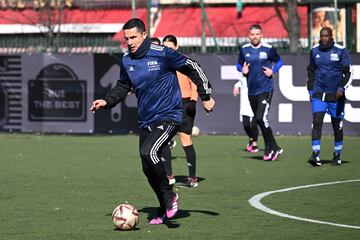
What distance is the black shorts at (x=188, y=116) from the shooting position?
49.3 ft

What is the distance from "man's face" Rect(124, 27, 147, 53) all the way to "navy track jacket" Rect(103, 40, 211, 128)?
147 millimetres

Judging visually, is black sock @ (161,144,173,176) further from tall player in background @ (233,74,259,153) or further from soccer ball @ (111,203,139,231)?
tall player in background @ (233,74,259,153)

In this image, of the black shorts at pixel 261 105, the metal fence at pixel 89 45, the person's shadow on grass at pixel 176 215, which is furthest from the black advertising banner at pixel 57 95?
the person's shadow on grass at pixel 176 215

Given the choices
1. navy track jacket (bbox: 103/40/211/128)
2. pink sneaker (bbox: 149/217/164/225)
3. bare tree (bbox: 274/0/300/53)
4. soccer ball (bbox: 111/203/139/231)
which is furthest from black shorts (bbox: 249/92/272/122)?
bare tree (bbox: 274/0/300/53)

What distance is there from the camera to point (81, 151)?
21812 millimetres

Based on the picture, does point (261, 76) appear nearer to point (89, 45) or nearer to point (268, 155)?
point (268, 155)

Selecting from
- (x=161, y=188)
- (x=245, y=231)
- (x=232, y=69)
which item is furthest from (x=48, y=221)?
(x=232, y=69)

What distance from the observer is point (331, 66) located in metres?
17.8

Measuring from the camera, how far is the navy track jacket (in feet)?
37.7

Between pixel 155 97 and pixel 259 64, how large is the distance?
8197 millimetres

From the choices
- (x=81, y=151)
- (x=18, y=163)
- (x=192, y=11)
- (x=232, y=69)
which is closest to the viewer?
(x=18, y=163)

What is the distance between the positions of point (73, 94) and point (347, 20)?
9155 mm

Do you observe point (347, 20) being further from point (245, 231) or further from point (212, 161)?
point (245, 231)

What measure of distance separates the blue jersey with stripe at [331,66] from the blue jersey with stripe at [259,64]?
1.57 metres
